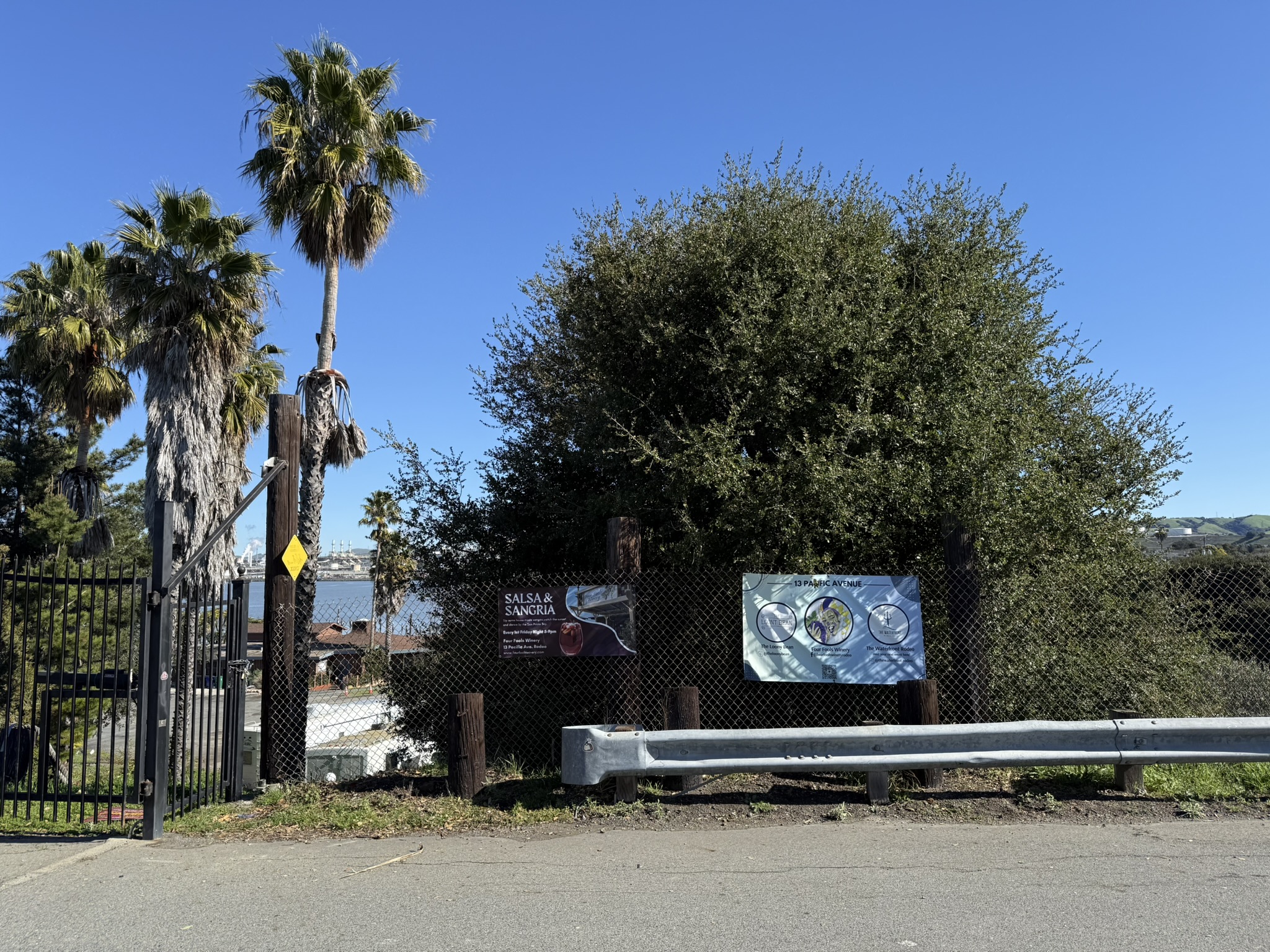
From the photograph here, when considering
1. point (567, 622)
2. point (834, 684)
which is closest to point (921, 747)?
point (834, 684)

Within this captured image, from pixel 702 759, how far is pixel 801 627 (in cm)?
167

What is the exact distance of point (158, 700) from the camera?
662 centimetres

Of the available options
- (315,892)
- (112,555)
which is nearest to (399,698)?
(315,892)

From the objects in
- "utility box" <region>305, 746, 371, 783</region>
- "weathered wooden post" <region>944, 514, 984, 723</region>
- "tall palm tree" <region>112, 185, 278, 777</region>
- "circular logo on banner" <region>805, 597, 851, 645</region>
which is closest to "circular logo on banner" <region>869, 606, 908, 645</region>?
"circular logo on banner" <region>805, 597, 851, 645</region>

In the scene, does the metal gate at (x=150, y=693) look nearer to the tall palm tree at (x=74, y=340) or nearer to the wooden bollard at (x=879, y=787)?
the wooden bollard at (x=879, y=787)

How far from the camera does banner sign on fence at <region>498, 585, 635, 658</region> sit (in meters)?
8.01

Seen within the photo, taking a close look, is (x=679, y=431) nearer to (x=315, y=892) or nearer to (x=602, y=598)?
(x=602, y=598)

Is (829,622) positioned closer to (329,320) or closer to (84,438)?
(329,320)

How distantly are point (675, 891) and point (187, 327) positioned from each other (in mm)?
14660

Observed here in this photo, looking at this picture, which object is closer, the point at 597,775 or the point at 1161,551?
the point at 597,775

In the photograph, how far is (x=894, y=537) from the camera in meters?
8.71

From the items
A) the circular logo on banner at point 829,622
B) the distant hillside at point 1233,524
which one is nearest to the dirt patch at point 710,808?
the circular logo on banner at point 829,622

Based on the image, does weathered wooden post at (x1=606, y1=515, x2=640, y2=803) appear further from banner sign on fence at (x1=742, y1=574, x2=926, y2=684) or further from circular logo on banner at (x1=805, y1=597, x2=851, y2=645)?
circular logo on banner at (x1=805, y1=597, x2=851, y2=645)

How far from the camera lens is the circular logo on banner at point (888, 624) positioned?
794cm
